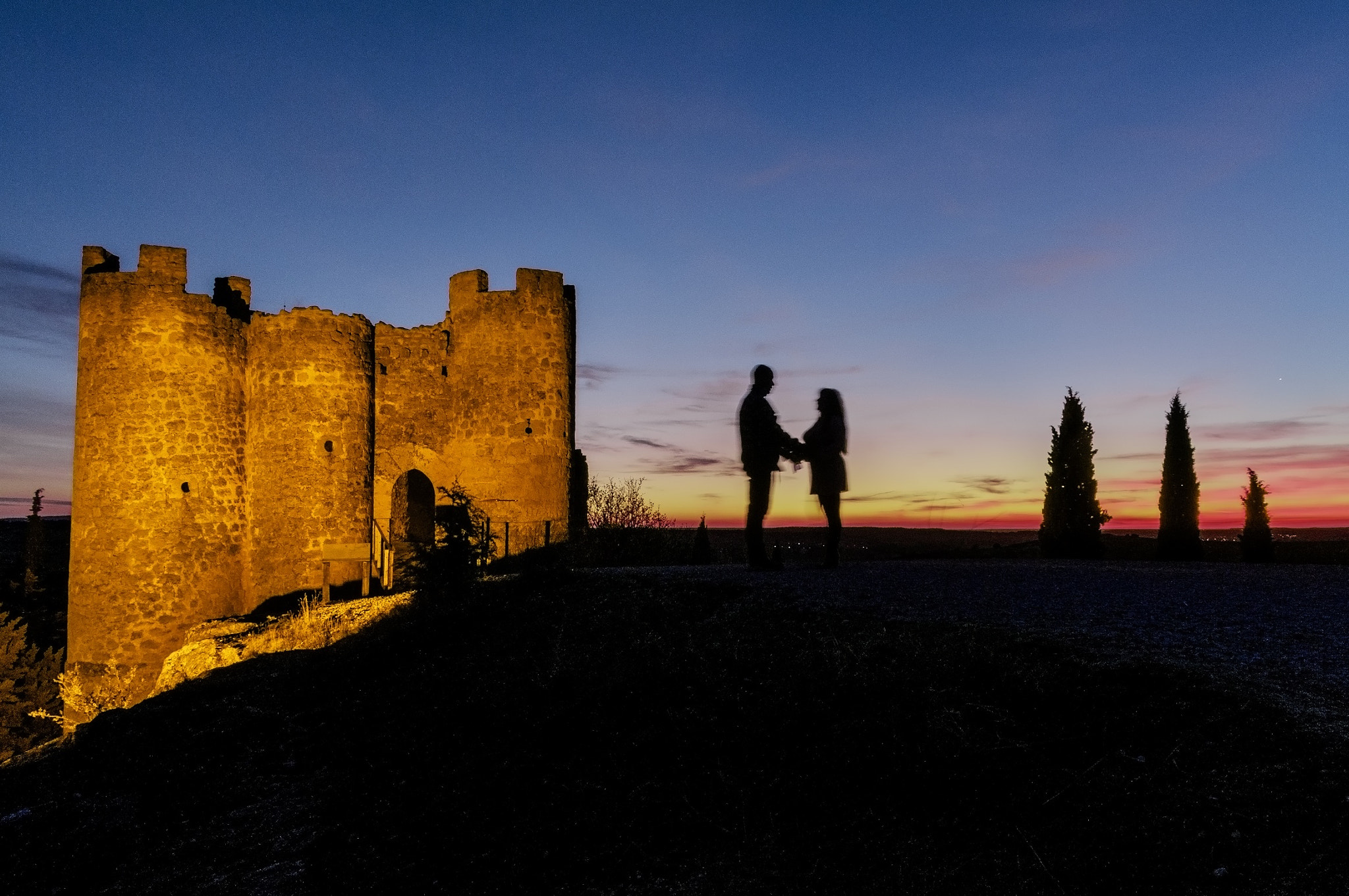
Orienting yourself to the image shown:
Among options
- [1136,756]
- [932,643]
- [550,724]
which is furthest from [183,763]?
[1136,756]

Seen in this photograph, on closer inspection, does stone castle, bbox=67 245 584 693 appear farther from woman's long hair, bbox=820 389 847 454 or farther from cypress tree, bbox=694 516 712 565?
woman's long hair, bbox=820 389 847 454

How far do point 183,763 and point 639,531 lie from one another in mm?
12806

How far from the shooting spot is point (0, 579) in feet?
105

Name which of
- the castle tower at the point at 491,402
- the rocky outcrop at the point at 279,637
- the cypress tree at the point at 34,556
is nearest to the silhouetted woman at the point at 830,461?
the rocky outcrop at the point at 279,637

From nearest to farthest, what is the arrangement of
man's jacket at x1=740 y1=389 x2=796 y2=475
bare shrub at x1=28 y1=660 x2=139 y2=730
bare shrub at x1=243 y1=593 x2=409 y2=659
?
man's jacket at x1=740 y1=389 x2=796 y2=475 < bare shrub at x1=243 y1=593 x2=409 y2=659 < bare shrub at x1=28 y1=660 x2=139 y2=730

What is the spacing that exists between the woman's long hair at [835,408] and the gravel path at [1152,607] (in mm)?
1625

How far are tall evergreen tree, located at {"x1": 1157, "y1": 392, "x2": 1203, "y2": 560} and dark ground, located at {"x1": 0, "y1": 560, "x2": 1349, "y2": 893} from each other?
19.2 metres

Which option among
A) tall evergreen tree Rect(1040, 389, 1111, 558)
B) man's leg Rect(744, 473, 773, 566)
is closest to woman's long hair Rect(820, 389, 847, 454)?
man's leg Rect(744, 473, 773, 566)

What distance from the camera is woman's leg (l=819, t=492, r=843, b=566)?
393 inches

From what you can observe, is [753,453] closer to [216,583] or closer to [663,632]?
[663,632]

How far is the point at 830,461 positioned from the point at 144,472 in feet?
45.6

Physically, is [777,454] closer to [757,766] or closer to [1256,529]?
[757,766]

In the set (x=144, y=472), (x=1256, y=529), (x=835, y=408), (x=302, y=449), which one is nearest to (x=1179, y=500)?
(x=1256, y=529)

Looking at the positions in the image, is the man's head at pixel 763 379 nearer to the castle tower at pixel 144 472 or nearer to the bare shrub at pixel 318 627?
the bare shrub at pixel 318 627
